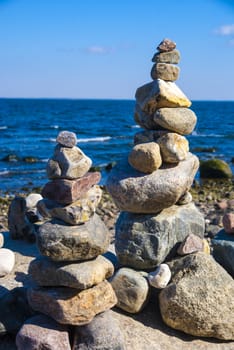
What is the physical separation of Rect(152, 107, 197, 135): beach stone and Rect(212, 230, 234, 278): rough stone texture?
175 cm

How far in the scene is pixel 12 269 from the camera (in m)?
8.64

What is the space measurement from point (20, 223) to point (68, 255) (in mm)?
4349

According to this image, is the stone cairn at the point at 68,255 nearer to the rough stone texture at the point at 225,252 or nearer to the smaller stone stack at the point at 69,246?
the smaller stone stack at the point at 69,246

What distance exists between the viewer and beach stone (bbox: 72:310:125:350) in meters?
6.08

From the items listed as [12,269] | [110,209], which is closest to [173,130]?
[12,269]

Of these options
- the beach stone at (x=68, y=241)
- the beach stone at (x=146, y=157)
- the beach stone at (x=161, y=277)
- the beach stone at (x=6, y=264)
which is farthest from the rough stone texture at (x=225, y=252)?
the beach stone at (x=6, y=264)

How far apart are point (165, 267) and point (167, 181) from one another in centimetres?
116

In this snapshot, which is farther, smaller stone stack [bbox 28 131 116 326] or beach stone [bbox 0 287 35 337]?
beach stone [bbox 0 287 35 337]

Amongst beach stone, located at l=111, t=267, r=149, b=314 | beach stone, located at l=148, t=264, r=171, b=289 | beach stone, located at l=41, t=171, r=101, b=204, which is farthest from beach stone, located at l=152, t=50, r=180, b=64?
beach stone, located at l=111, t=267, r=149, b=314

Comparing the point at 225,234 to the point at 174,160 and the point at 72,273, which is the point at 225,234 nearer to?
the point at 174,160

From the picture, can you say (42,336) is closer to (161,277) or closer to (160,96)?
(161,277)

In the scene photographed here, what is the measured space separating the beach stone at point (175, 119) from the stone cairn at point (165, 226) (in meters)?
0.01

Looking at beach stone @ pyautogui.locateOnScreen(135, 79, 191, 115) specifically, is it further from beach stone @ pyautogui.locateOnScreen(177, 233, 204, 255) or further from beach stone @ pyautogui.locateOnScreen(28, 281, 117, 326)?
beach stone @ pyautogui.locateOnScreen(28, 281, 117, 326)

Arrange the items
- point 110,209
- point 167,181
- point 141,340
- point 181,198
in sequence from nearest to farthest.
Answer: point 141,340 < point 167,181 < point 181,198 < point 110,209
